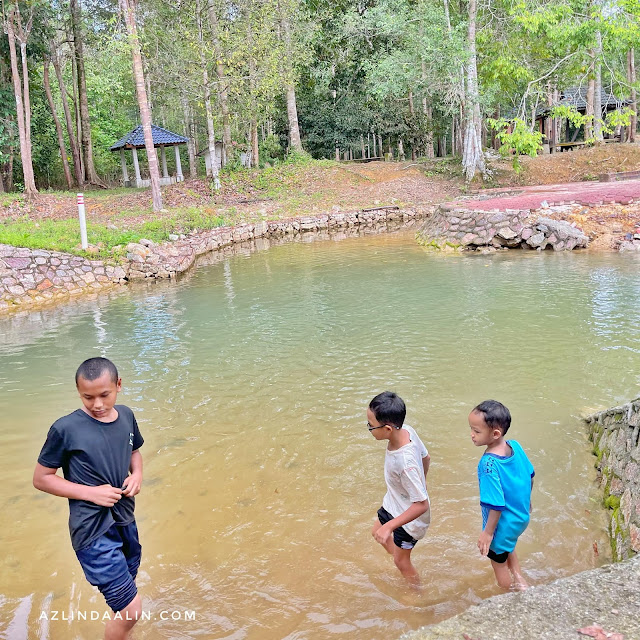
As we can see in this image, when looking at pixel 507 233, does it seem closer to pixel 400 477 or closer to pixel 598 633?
pixel 400 477

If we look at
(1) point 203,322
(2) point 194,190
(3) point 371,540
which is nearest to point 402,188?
(2) point 194,190

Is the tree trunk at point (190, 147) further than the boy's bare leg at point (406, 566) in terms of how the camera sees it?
Yes

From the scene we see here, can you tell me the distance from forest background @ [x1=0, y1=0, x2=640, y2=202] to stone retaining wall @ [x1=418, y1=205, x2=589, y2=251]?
4.30 metres

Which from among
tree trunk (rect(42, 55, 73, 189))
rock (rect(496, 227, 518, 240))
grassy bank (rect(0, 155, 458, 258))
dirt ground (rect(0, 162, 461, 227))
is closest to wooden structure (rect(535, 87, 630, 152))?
dirt ground (rect(0, 162, 461, 227))

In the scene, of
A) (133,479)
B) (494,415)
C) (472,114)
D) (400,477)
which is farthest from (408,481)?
(472,114)

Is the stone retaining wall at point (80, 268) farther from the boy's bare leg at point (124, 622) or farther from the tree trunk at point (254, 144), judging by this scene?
the tree trunk at point (254, 144)

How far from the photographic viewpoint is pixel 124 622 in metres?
2.74

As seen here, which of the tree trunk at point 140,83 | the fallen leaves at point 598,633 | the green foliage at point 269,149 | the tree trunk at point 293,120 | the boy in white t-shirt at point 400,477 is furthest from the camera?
the green foliage at point 269,149

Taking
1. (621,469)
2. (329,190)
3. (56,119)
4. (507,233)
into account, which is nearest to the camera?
(621,469)

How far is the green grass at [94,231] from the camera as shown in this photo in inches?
535

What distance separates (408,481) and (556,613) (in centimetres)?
95

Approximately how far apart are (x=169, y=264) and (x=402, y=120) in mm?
22188

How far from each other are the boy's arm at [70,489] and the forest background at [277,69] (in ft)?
53.5

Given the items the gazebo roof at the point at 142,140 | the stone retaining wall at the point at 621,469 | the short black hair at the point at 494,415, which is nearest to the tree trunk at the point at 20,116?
the gazebo roof at the point at 142,140
